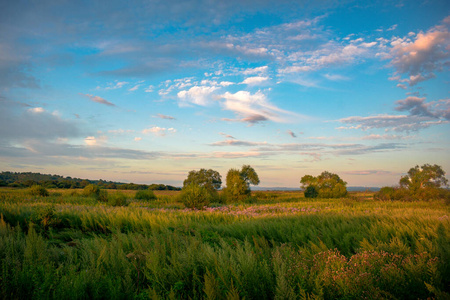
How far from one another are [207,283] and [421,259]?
2.90 m

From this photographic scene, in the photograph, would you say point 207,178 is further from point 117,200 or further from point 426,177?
point 426,177

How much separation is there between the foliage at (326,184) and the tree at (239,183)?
11.9 m

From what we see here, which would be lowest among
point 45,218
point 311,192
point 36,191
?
point 311,192

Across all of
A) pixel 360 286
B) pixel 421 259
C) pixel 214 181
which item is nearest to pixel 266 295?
pixel 360 286

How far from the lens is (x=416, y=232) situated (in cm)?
638

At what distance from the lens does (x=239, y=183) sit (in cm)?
3017

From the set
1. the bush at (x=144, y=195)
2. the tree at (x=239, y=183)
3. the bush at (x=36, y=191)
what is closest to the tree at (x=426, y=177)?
the tree at (x=239, y=183)

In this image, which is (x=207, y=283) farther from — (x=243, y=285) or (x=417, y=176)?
(x=417, y=176)

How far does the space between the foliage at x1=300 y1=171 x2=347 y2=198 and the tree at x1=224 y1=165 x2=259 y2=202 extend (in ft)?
39.1

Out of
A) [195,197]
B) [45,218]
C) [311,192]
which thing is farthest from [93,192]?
[311,192]

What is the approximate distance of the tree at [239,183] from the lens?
98.0ft

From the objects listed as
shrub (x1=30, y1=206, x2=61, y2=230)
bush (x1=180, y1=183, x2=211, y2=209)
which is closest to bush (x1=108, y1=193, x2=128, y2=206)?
bush (x1=180, y1=183, x2=211, y2=209)

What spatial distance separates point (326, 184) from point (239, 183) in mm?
16264

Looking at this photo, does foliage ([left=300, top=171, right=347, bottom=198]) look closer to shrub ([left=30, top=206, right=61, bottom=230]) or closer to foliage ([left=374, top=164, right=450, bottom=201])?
foliage ([left=374, top=164, right=450, bottom=201])
